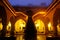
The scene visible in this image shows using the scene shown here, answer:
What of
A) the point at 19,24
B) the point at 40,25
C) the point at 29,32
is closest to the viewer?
the point at 29,32

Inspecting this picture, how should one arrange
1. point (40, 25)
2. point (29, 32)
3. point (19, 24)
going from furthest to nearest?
1. point (19, 24)
2. point (40, 25)
3. point (29, 32)

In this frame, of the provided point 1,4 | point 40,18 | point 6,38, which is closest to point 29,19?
point 6,38

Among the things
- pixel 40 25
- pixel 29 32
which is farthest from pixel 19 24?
pixel 29 32

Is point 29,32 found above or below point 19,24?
below

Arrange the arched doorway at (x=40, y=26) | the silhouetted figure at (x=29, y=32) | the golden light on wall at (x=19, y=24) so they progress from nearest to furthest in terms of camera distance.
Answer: the silhouetted figure at (x=29, y=32)
the arched doorway at (x=40, y=26)
the golden light on wall at (x=19, y=24)

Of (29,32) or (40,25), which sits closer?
(29,32)

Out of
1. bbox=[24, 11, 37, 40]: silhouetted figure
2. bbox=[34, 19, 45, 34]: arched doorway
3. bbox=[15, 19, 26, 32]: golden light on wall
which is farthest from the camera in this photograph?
bbox=[15, 19, 26, 32]: golden light on wall

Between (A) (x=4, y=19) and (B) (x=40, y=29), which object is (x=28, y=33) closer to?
(A) (x=4, y=19)

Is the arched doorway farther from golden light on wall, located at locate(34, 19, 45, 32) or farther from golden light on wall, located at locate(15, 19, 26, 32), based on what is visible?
golden light on wall, located at locate(15, 19, 26, 32)

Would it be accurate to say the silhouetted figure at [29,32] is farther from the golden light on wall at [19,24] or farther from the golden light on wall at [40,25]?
the golden light on wall at [19,24]

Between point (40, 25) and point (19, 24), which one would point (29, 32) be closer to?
point (40, 25)

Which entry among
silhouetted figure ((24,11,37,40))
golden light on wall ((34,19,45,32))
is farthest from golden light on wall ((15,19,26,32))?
silhouetted figure ((24,11,37,40))

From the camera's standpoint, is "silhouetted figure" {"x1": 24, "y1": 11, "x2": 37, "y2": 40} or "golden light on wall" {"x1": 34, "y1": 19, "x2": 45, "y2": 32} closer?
"silhouetted figure" {"x1": 24, "y1": 11, "x2": 37, "y2": 40}

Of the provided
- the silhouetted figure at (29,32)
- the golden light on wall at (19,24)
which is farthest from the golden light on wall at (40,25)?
the silhouetted figure at (29,32)
